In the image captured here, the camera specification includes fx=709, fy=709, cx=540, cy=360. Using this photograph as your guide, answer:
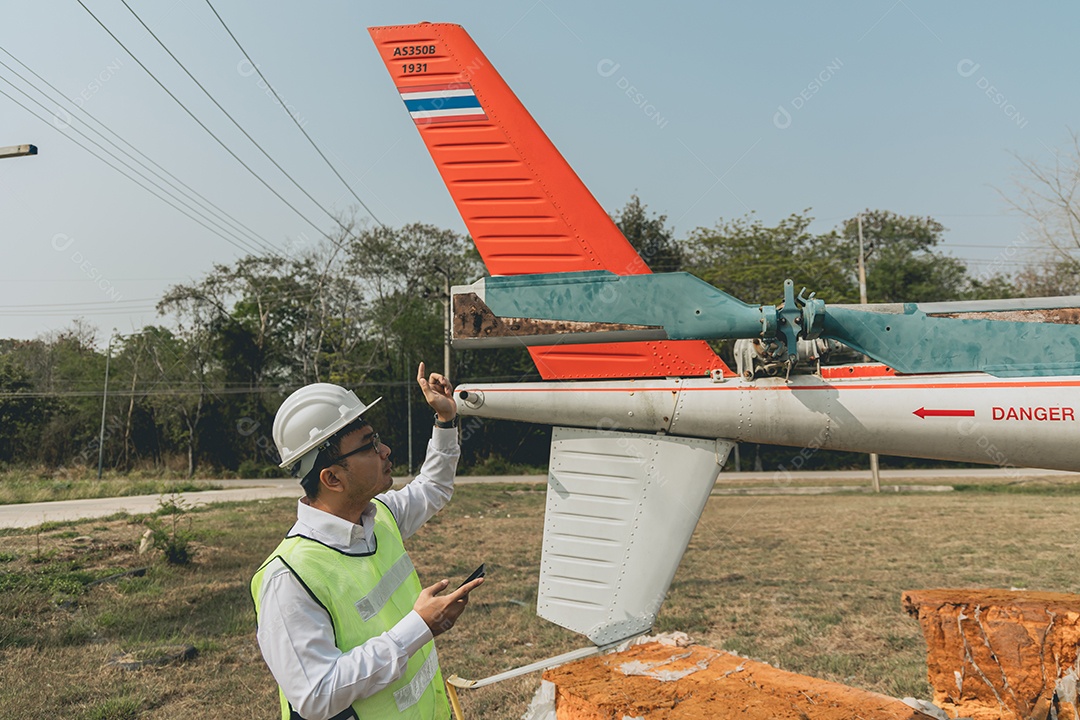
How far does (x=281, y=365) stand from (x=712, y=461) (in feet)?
107

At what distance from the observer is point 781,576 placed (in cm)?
940

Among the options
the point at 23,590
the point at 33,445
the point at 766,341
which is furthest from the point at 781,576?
the point at 33,445

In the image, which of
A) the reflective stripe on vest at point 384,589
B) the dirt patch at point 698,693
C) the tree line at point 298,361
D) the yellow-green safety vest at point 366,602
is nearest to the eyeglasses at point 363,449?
the yellow-green safety vest at point 366,602

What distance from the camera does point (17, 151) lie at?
5.30 m

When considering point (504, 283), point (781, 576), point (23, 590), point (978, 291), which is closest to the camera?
point (504, 283)

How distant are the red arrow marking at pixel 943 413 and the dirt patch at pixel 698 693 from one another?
1.40m

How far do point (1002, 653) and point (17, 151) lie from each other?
742cm

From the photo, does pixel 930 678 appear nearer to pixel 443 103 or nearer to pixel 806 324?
pixel 806 324

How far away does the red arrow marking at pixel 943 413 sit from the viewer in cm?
350

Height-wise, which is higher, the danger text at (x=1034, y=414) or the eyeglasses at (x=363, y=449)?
the danger text at (x=1034, y=414)

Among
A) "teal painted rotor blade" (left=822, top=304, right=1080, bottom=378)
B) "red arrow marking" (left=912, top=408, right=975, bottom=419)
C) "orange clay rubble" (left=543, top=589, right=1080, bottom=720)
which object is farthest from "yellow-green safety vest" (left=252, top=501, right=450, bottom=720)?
"red arrow marking" (left=912, top=408, right=975, bottom=419)

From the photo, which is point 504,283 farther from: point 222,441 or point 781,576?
point 222,441

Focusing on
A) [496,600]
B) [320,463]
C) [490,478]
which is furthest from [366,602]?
[490,478]

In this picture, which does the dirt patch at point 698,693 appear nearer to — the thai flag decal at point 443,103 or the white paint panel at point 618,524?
the white paint panel at point 618,524
